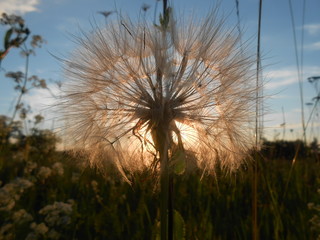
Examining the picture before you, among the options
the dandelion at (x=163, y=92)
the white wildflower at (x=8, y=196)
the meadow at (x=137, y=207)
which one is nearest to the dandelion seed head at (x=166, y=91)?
the dandelion at (x=163, y=92)

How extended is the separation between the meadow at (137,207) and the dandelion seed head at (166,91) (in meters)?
0.14

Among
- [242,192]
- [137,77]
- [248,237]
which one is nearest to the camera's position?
[137,77]

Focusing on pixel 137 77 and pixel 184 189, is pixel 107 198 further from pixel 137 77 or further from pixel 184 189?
pixel 137 77

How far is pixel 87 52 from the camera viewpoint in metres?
1.64

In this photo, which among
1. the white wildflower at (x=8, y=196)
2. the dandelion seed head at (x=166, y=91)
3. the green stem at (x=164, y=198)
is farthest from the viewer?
the white wildflower at (x=8, y=196)

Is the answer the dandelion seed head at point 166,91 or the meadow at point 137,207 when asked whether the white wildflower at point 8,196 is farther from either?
the dandelion seed head at point 166,91

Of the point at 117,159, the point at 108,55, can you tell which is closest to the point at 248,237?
the point at 117,159

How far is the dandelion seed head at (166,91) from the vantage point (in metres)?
1.47

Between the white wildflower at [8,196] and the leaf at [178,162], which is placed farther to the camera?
the white wildflower at [8,196]

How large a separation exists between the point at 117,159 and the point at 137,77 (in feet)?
1.21

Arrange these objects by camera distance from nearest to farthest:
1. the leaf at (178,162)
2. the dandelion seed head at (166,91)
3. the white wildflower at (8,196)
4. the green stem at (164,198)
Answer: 1. the green stem at (164,198)
2. the leaf at (178,162)
3. the dandelion seed head at (166,91)
4. the white wildflower at (8,196)

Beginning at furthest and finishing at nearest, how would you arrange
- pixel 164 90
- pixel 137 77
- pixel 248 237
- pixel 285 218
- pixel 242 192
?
pixel 242 192 < pixel 285 218 < pixel 248 237 < pixel 137 77 < pixel 164 90

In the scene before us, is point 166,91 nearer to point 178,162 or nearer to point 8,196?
point 178,162

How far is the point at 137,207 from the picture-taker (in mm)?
2848
